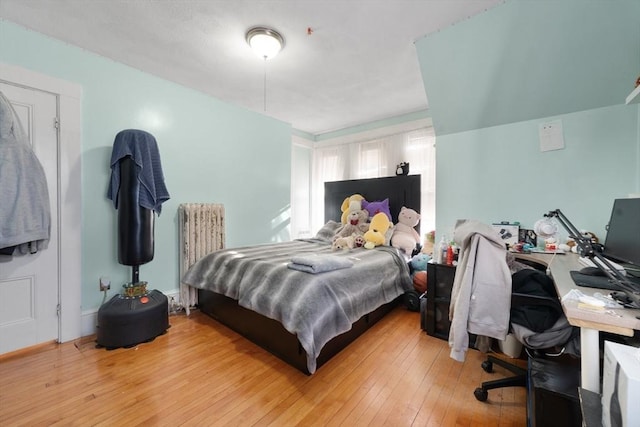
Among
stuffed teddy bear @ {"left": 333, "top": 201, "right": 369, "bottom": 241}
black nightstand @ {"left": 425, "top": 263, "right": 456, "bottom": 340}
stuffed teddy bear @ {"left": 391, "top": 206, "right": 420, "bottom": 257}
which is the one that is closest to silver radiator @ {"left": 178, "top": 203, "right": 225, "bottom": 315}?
stuffed teddy bear @ {"left": 333, "top": 201, "right": 369, "bottom": 241}

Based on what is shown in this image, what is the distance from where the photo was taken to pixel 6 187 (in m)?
1.66

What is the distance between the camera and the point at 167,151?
2.71 metres

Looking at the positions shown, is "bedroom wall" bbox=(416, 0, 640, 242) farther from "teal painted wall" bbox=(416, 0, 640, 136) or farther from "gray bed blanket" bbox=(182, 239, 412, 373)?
"gray bed blanket" bbox=(182, 239, 412, 373)

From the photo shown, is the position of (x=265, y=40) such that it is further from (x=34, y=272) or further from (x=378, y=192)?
(x=34, y=272)

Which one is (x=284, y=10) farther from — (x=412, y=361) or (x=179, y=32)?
(x=412, y=361)

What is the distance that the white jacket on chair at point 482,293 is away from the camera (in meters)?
1.37

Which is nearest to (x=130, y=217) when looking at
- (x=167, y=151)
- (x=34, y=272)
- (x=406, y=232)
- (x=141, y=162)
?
(x=141, y=162)

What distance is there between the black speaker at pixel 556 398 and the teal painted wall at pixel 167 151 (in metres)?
3.03

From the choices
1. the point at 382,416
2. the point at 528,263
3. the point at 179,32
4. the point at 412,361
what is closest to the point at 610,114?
the point at 528,263

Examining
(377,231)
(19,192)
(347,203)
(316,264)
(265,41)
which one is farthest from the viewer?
(347,203)

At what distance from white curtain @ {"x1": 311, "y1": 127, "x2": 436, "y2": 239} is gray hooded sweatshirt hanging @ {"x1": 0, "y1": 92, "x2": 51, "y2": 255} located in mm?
3547

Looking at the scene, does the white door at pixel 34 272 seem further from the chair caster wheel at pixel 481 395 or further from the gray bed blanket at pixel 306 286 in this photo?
the chair caster wheel at pixel 481 395

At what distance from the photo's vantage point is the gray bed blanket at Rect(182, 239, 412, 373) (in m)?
1.68

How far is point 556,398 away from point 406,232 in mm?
2351
